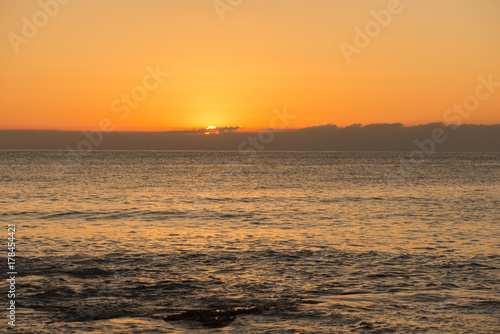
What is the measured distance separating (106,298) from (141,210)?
26.8 m

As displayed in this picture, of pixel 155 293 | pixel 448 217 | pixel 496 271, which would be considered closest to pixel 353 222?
pixel 448 217

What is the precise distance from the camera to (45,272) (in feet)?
63.1

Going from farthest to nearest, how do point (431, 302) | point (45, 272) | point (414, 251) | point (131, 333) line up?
1. point (414, 251)
2. point (45, 272)
3. point (431, 302)
4. point (131, 333)

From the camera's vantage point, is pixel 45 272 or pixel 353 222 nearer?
pixel 45 272

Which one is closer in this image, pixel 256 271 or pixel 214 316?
pixel 214 316

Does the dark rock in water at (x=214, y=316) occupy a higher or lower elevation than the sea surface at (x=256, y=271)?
higher

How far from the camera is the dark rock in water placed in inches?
529

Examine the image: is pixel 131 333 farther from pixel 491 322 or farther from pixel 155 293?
pixel 491 322

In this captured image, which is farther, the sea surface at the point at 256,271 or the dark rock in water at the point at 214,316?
the sea surface at the point at 256,271

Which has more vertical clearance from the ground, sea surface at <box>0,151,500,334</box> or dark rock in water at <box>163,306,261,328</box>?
dark rock in water at <box>163,306,261,328</box>

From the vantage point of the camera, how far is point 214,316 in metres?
14.0

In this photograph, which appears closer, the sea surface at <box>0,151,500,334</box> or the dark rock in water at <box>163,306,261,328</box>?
the dark rock in water at <box>163,306,261,328</box>

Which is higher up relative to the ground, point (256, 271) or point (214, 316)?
point (214, 316)

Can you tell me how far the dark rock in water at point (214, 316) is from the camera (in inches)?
529
